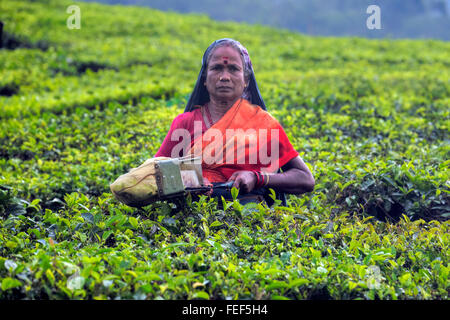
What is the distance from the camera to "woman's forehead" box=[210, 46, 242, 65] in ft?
12.1

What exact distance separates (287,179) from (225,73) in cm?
88

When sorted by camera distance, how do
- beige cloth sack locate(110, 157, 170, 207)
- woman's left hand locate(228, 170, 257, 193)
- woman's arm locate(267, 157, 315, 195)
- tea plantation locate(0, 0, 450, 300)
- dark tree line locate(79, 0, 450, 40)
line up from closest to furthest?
tea plantation locate(0, 0, 450, 300) < beige cloth sack locate(110, 157, 170, 207) < woman's left hand locate(228, 170, 257, 193) < woman's arm locate(267, 157, 315, 195) < dark tree line locate(79, 0, 450, 40)

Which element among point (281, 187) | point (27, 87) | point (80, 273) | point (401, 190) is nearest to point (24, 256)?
point (80, 273)

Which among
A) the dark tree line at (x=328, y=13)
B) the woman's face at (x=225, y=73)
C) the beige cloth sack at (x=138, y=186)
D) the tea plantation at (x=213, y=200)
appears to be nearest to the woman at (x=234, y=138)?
the woman's face at (x=225, y=73)

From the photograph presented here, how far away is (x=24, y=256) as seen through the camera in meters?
2.91

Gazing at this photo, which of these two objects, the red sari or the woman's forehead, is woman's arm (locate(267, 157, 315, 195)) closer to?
the red sari

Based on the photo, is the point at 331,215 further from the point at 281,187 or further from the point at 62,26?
the point at 62,26

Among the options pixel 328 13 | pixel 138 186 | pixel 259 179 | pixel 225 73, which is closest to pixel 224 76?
pixel 225 73

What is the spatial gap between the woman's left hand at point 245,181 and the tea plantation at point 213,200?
14 centimetres

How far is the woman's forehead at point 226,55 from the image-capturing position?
12.1 ft

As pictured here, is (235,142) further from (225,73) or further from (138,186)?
(138,186)

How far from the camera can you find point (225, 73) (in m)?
3.68

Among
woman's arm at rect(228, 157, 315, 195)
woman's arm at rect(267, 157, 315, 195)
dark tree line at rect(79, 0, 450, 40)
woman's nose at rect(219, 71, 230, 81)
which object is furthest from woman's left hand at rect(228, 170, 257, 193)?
dark tree line at rect(79, 0, 450, 40)

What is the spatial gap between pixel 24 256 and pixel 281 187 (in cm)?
174
